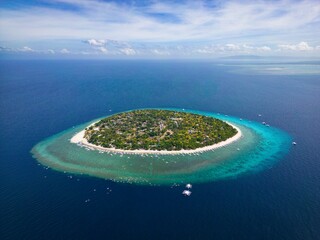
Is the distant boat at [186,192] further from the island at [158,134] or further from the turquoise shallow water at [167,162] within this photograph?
the island at [158,134]

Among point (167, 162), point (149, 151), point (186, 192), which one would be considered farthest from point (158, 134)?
point (186, 192)

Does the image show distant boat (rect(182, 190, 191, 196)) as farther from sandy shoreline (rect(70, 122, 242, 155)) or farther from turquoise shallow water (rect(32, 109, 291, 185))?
sandy shoreline (rect(70, 122, 242, 155))

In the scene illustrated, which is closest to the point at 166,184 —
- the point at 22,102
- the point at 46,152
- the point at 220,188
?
the point at 220,188

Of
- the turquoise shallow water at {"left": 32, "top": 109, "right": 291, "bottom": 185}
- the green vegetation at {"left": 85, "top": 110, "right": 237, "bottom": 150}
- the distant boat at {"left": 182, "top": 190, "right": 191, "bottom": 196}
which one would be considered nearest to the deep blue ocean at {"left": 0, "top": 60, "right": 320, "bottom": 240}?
the distant boat at {"left": 182, "top": 190, "right": 191, "bottom": 196}

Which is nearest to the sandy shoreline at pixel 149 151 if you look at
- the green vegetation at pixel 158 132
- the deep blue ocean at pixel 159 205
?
the green vegetation at pixel 158 132

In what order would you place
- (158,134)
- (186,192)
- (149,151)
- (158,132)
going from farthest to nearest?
(158,132) → (158,134) → (149,151) → (186,192)

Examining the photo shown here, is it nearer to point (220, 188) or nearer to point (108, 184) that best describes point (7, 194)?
point (108, 184)

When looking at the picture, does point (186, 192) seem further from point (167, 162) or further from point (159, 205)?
point (167, 162)
